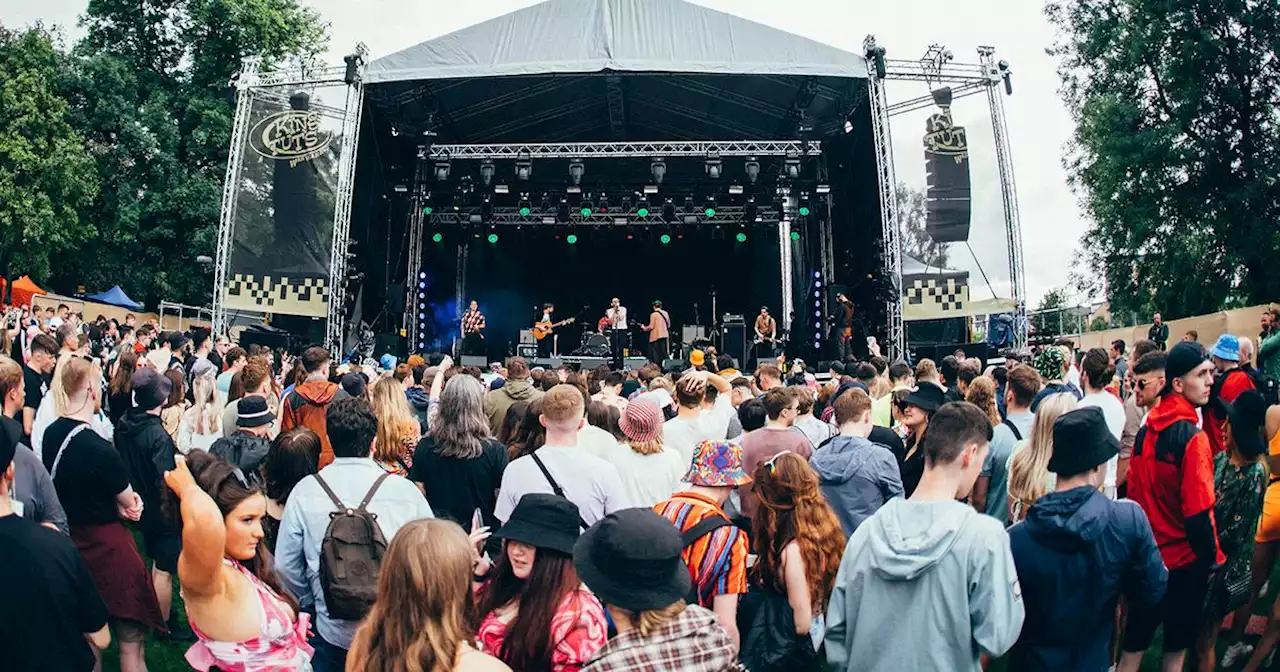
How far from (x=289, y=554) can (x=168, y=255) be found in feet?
91.9

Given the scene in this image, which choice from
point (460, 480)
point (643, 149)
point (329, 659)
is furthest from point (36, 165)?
point (329, 659)

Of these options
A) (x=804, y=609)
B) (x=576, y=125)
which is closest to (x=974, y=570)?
(x=804, y=609)

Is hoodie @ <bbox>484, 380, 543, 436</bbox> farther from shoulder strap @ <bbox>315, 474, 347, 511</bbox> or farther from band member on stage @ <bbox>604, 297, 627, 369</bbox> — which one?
band member on stage @ <bbox>604, 297, 627, 369</bbox>

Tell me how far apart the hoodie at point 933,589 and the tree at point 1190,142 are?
2094cm

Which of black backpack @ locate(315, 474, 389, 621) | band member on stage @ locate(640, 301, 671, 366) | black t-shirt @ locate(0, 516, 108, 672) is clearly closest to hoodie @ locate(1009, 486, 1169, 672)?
black backpack @ locate(315, 474, 389, 621)

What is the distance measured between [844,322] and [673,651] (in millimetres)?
14282

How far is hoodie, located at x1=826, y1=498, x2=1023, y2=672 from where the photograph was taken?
2561mm

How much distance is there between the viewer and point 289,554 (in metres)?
3.30

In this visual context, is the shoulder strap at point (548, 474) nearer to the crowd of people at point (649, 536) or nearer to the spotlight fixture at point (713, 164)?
the crowd of people at point (649, 536)

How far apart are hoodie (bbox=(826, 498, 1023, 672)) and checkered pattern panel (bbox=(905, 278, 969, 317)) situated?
11.4m

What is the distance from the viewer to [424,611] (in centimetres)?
205

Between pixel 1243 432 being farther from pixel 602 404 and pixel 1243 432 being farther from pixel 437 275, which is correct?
pixel 437 275

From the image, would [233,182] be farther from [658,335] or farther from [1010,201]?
[1010,201]

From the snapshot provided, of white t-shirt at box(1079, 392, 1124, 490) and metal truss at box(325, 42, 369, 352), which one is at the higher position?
metal truss at box(325, 42, 369, 352)
